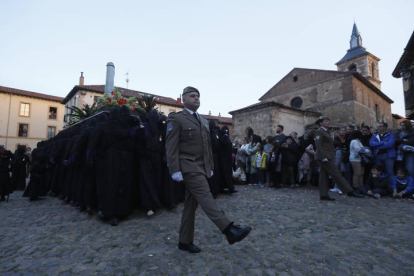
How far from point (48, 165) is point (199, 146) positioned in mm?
6483

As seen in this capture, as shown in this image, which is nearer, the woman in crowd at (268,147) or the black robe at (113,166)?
the black robe at (113,166)

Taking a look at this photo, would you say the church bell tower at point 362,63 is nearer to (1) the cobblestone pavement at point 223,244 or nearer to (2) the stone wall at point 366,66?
(2) the stone wall at point 366,66

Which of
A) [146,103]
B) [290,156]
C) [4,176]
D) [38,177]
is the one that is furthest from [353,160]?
[4,176]

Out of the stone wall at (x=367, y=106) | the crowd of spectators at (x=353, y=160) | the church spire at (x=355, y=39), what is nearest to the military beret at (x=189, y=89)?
the crowd of spectators at (x=353, y=160)

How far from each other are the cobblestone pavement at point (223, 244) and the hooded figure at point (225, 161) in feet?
5.15

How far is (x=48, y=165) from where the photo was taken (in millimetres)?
7180

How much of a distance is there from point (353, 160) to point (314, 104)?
75.3ft

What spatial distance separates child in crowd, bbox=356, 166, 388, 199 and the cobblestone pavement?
1294 mm

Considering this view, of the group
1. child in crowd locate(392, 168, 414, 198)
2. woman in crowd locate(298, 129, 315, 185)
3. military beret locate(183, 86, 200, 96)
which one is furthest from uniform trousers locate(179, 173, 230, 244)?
woman in crowd locate(298, 129, 315, 185)

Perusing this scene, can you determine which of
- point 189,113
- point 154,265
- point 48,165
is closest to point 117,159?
point 189,113

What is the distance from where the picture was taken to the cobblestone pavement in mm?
2361

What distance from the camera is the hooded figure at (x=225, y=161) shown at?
643 centimetres

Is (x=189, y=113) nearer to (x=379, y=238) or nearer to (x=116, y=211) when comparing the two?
(x=116, y=211)

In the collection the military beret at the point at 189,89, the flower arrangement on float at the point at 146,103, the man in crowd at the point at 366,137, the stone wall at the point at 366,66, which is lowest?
the man in crowd at the point at 366,137
